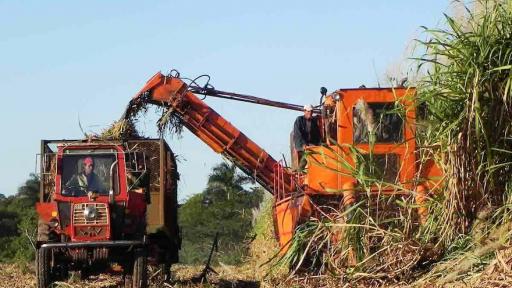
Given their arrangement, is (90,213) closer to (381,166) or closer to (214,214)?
(381,166)

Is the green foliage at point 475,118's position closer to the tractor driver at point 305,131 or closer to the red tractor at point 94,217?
the tractor driver at point 305,131

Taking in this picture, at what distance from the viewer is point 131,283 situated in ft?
50.2

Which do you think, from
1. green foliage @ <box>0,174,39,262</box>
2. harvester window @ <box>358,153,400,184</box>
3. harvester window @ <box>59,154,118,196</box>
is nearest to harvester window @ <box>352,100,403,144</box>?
harvester window @ <box>358,153,400,184</box>

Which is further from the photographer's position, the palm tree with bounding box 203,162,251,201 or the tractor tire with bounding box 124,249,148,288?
the palm tree with bounding box 203,162,251,201

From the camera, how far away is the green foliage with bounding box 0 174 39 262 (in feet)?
98.9

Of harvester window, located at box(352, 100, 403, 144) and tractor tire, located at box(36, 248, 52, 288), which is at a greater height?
harvester window, located at box(352, 100, 403, 144)

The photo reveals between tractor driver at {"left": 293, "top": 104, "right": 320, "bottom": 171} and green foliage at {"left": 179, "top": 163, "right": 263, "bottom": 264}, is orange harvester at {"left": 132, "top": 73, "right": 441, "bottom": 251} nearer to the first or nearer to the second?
tractor driver at {"left": 293, "top": 104, "right": 320, "bottom": 171}

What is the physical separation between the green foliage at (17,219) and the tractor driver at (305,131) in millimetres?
13855

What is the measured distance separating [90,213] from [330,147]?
4.68 metres

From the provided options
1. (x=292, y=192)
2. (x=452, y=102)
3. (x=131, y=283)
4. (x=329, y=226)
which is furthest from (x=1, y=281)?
(x=452, y=102)

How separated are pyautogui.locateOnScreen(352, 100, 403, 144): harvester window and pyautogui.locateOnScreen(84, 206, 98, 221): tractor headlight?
4.15m

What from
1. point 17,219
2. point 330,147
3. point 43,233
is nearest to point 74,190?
point 43,233

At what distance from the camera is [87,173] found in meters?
15.1

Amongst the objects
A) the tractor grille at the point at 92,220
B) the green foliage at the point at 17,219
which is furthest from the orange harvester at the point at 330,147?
the green foliage at the point at 17,219
